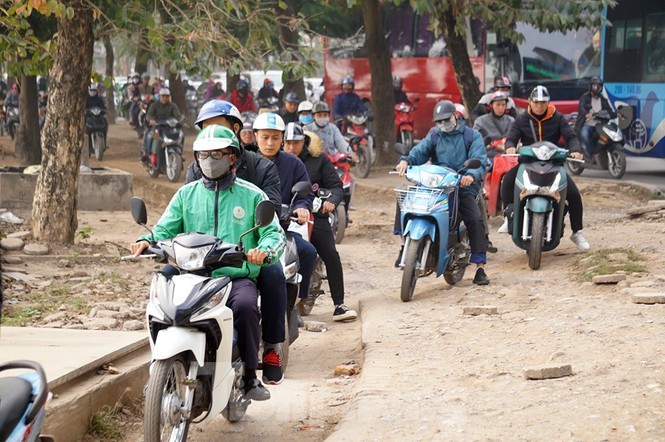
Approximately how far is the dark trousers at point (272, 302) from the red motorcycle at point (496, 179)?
6260 mm

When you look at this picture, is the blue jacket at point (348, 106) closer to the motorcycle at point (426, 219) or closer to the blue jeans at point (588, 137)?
the blue jeans at point (588, 137)

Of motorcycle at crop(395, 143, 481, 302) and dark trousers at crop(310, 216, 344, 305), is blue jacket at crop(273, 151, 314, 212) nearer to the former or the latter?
dark trousers at crop(310, 216, 344, 305)

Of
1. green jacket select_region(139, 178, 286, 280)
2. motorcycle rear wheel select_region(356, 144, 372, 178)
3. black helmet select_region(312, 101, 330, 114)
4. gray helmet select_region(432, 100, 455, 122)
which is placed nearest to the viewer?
green jacket select_region(139, 178, 286, 280)

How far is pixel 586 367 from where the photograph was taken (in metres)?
6.19

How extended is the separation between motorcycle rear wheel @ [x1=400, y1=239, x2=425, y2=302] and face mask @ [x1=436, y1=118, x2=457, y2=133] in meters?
1.15

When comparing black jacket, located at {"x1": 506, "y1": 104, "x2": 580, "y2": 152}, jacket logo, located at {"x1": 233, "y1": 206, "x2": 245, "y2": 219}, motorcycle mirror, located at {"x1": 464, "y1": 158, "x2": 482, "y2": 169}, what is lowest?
motorcycle mirror, located at {"x1": 464, "y1": 158, "x2": 482, "y2": 169}

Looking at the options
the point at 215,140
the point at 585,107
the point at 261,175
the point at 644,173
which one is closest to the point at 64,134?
the point at 261,175

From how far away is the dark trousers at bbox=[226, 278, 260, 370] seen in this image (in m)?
5.48

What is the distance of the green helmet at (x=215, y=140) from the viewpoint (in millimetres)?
5613

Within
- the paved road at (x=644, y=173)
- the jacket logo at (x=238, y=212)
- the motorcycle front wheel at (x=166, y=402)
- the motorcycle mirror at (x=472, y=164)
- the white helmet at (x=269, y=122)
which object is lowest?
the paved road at (x=644, y=173)

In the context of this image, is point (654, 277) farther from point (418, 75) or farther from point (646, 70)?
point (418, 75)

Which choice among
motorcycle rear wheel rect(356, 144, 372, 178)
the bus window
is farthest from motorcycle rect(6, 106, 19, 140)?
the bus window

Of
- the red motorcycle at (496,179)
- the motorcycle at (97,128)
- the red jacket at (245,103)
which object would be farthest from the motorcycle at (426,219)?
the motorcycle at (97,128)

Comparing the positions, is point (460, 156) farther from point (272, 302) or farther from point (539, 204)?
point (272, 302)
